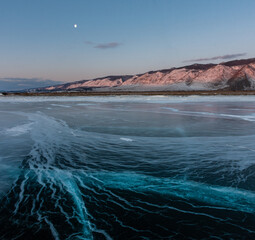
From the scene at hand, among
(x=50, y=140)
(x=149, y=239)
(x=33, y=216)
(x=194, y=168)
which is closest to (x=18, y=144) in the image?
(x=50, y=140)

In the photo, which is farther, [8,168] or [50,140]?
[50,140]

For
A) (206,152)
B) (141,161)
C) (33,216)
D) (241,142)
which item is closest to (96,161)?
(141,161)

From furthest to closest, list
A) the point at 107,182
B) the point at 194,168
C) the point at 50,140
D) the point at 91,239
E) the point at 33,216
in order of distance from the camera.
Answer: the point at 50,140 → the point at 194,168 → the point at 107,182 → the point at 33,216 → the point at 91,239

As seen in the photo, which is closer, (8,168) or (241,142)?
(8,168)

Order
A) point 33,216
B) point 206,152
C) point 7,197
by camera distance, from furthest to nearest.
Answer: point 206,152, point 7,197, point 33,216

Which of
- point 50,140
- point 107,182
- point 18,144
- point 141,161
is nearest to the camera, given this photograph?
point 107,182

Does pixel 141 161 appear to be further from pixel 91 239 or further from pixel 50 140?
pixel 50 140

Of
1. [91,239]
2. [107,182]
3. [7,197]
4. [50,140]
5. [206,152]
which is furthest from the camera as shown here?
[50,140]

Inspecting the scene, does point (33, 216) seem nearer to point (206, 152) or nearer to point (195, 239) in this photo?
point (195, 239)
